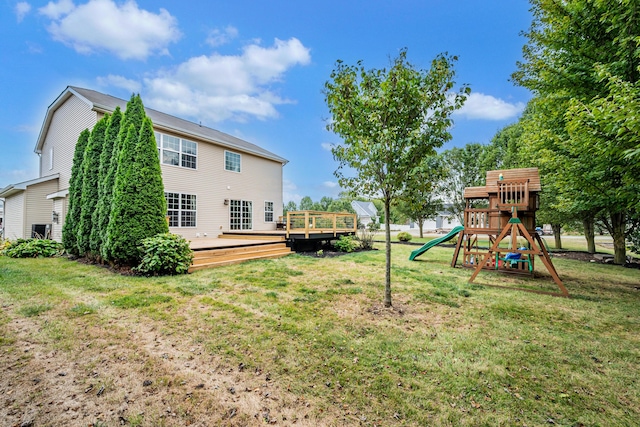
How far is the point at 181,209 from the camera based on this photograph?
482 inches

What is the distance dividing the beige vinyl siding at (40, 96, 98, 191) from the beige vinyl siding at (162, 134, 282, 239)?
13.0 feet

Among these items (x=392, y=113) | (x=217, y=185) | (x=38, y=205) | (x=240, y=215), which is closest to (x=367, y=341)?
(x=392, y=113)

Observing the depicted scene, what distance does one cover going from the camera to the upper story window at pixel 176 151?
11.8m

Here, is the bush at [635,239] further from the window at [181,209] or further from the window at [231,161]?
the window at [181,209]

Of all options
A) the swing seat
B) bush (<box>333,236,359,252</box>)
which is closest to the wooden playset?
the swing seat

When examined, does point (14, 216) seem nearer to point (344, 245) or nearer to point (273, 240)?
point (273, 240)

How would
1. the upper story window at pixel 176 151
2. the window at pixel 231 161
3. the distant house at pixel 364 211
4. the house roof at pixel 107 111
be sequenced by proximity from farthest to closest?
the distant house at pixel 364 211 < the window at pixel 231 161 < the upper story window at pixel 176 151 < the house roof at pixel 107 111

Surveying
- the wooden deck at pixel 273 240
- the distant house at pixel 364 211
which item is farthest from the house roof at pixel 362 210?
the wooden deck at pixel 273 240

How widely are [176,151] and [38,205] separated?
676 centimetres

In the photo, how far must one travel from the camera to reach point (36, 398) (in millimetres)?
2295

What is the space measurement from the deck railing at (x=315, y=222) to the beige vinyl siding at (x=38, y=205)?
11151mm

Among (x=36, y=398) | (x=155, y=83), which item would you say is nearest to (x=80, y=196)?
(x=36, y=398)

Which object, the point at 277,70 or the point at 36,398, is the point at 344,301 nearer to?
the point at 36,398

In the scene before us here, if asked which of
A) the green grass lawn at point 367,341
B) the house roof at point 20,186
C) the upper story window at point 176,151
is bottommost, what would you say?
the green grass lawn at point 367,341
